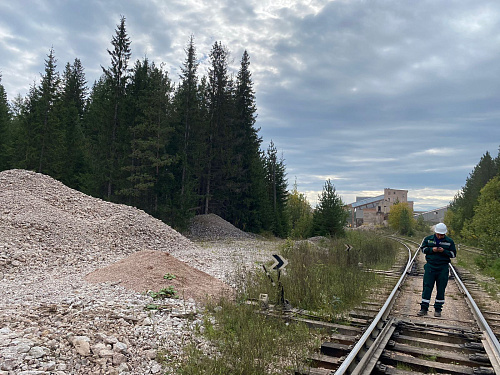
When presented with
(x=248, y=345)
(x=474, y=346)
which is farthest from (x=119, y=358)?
(x=474, y=346)

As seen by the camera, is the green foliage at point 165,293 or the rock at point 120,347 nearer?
the rock at point 120,347

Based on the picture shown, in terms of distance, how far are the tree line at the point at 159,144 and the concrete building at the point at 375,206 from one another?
254 ft

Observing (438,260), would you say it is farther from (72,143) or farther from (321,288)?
(72,143)

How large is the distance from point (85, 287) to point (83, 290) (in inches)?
13.7

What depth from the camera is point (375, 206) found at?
125 m

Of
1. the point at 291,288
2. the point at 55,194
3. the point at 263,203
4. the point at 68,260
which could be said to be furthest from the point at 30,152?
the point at 291,288

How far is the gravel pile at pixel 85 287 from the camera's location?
4367 millimetres

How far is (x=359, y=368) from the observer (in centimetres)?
416

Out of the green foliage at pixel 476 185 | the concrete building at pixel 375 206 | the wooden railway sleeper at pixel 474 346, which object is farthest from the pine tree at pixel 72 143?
the concrete building at pixel 375 206

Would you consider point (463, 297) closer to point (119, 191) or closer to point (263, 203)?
point (119, 191)

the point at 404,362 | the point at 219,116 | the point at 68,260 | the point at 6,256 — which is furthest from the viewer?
the point at 219,116

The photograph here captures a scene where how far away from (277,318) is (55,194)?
16.9m

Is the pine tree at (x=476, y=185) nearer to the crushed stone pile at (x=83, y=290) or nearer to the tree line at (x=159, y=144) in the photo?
the tree line at (x=159, y=144)

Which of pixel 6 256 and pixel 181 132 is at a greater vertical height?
pixel 181 132
